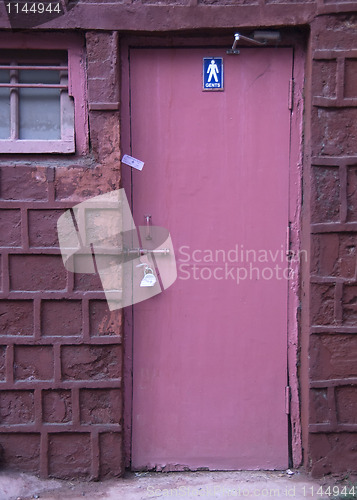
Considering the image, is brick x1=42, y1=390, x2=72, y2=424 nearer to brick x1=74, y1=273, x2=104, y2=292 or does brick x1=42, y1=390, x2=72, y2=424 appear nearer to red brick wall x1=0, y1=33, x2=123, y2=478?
red brick wall x1=0, y1=33, x2=123, y2=478

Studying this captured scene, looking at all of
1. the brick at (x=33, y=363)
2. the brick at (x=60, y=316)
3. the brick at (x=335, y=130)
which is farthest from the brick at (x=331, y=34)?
the brick at (x=33, y=363)

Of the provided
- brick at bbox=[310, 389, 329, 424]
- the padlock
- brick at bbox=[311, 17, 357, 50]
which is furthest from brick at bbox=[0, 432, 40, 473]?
brick at bbox=[311, 17, 357, 50]

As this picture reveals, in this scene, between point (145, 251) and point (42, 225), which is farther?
point (145, 251)

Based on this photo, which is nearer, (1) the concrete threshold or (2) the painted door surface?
(1) the concrete threshold

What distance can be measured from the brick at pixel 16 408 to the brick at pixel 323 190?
2.11 meters

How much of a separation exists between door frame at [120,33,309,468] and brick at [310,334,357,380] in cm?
15

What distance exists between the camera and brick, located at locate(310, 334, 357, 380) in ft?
10.2

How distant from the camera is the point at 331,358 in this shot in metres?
3.10

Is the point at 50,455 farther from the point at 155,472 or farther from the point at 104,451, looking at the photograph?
the point at 155,472

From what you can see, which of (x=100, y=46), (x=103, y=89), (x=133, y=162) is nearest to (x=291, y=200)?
(x=133, y=162)

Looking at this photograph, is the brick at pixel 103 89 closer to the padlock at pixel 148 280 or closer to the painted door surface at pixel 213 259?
the painted door surface at pixel 213 259

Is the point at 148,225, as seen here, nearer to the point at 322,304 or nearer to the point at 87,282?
the point at 87,282

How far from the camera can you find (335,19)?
302cm

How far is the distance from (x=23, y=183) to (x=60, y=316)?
854mm
